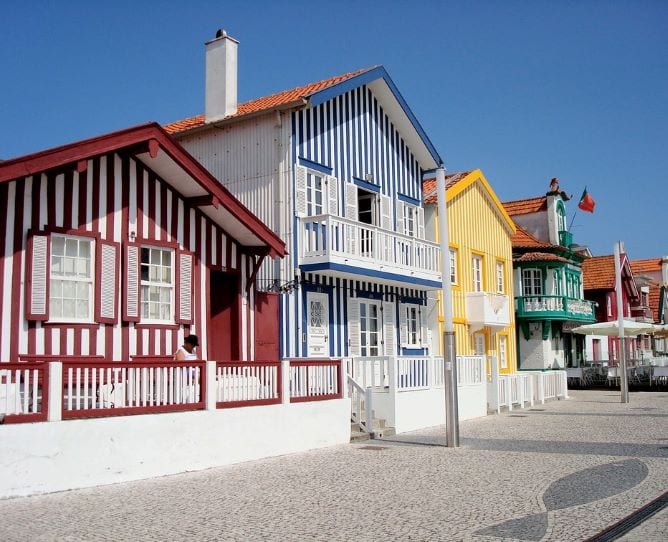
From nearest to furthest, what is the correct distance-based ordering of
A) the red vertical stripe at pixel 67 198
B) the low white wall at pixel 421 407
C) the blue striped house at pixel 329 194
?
the red vertical stripe at pixel 67 198 < the low white wall at pixel 421 407 < the blue striped house at pixel 329 194

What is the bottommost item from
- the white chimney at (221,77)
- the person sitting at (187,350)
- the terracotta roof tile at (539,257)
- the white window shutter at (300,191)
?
the person sitting at (187,350)

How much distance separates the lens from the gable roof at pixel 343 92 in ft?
62.4

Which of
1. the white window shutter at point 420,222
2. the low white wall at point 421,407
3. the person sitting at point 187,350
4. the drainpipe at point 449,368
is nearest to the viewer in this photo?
the person sitting at point 187,350

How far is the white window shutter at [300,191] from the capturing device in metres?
18.8

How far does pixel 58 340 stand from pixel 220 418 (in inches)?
115

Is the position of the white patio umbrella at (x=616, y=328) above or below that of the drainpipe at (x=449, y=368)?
above

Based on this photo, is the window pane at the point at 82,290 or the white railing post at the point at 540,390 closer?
the window pane at the point at 82,290

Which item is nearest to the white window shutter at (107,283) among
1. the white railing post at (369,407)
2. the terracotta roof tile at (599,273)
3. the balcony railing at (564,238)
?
the white railing post at (369,407)

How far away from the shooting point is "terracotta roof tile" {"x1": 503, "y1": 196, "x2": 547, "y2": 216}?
42197 mm

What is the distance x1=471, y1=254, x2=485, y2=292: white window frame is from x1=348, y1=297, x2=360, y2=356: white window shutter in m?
9.45

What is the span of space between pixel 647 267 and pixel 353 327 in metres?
54.4

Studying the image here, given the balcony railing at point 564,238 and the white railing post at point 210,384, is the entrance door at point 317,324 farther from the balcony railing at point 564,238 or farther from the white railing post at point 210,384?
the balcony railing at point 564,238

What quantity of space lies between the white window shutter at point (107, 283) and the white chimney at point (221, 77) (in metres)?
7.11

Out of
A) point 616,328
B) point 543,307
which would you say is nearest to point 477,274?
point 616,328
